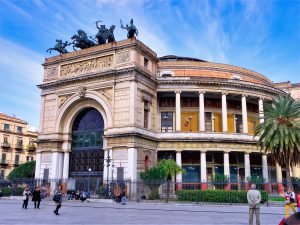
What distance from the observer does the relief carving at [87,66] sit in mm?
34928

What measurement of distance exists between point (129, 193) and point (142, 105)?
9023 millimetres

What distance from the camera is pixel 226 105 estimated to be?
3894cm

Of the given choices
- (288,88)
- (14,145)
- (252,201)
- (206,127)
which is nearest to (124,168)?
(206,127)

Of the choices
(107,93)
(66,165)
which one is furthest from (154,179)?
(66,165)

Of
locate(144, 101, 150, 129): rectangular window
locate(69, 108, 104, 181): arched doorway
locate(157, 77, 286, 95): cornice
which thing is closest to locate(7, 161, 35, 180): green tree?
locate(69, 108, 104, 181): arched doorway

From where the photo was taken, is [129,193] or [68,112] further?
[68,112]

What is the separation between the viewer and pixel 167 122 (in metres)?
38.4

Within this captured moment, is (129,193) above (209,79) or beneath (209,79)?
beneath

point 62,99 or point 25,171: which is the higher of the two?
point 62,99

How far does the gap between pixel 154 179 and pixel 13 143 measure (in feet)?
137

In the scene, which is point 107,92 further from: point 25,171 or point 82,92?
point 25,171

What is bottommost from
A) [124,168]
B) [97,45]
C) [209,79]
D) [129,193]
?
[129,193]

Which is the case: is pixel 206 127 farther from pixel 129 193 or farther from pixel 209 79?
pixel 129 193

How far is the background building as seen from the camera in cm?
5941
